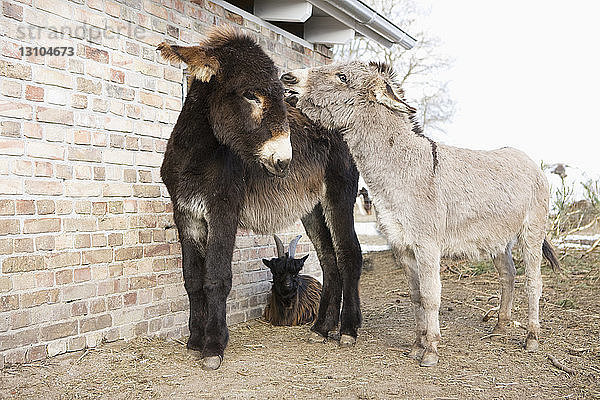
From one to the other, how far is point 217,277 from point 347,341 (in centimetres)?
147

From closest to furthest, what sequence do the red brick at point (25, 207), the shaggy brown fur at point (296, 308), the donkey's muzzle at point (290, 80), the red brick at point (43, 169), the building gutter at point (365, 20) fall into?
the red brick at point (25, 207) < the red brick at point (43, 169) < the donkey's muzzle at point (290, 80) < the shaggy brown fur at point (296, 308) < the building gutter at point (365, 20)

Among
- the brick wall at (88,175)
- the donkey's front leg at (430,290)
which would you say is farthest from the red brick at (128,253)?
the donkey's front leg at (430,290)

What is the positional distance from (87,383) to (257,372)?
1171mm

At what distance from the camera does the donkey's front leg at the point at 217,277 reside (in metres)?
4.37

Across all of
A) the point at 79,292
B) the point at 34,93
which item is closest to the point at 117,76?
the point at 34,93

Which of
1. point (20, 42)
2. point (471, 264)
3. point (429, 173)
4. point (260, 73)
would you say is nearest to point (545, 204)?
point (429, 173)

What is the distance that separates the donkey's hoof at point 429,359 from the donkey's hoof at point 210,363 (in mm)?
1518

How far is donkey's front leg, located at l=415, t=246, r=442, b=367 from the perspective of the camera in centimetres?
438

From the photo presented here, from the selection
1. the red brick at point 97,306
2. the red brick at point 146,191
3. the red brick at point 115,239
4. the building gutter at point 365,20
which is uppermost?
the building gutter at point 365,20

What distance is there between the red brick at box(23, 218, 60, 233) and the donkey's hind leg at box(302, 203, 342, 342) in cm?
233

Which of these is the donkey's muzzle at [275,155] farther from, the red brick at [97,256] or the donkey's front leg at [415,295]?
the red brick at [97,256]

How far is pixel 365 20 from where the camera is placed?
707cm

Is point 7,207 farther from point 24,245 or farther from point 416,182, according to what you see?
point 416,182

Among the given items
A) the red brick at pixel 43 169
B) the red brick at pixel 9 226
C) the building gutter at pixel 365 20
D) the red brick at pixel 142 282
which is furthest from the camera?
the building gutter at pixel 365 20
